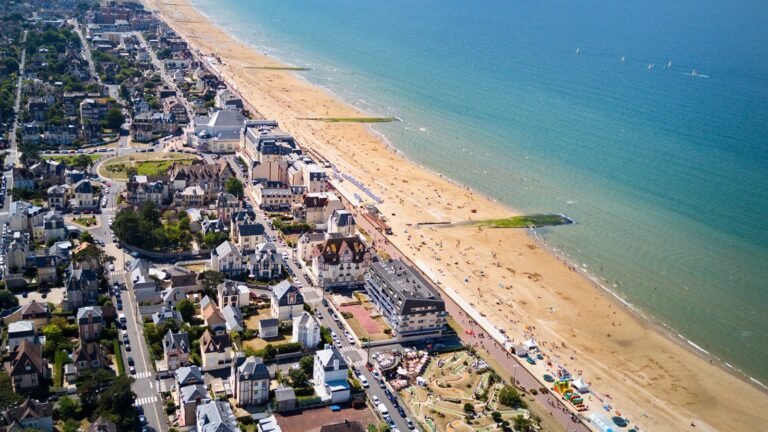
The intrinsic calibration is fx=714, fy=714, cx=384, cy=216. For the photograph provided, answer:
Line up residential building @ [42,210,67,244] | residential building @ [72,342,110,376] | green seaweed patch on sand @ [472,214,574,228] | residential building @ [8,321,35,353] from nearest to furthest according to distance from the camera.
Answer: residential building @ [72,342,110,376] → residential building @ [8,321,35,353] → residential building @ [42,210,67,244] → green seaweed patch on sand @ [472,214,574,228]

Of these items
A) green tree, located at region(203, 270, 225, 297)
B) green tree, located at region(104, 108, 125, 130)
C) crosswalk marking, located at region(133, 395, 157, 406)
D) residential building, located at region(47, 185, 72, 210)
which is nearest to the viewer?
crosswalk marking, located at region(133, 395, 157, 406)

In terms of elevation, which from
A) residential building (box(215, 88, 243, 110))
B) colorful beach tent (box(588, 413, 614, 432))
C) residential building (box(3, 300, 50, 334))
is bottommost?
colorful beach tent (box(588, 413, 614, 432))

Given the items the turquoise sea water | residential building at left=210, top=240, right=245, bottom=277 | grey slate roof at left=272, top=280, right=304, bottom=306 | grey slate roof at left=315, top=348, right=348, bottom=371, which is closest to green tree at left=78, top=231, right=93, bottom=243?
residential building at left=210, top=240, right=245, bottom=277

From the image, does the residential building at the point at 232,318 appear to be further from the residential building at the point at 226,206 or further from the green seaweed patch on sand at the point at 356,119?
the green seaweed patch on sand at the point at 356,119

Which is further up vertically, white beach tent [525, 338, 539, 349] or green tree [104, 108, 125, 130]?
green tree [104, 108, 125, 130]

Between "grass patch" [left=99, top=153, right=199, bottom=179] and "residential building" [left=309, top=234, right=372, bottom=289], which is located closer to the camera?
"residential building" [left=309, top=234, right=372, bottom=289]

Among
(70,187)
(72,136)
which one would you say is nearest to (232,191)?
(70,187)

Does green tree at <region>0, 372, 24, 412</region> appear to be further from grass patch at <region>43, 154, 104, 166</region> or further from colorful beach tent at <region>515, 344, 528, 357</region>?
grass patch at <region>43, 154, 104, 166</region>

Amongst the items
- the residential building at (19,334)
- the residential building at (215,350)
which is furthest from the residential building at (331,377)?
the residential building at (19,334)
